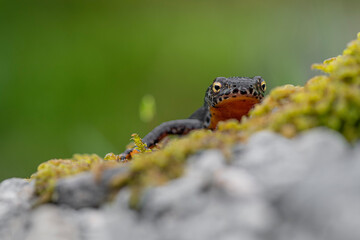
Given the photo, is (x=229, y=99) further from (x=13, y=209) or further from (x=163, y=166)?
(x=13, y=209)

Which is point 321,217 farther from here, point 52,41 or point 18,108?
point 52,41

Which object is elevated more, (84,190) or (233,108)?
(233,108)

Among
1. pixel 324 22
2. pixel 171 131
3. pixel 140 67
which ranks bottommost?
pixel 171 131

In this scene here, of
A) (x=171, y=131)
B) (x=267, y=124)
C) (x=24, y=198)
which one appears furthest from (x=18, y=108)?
(x=267, y=124)

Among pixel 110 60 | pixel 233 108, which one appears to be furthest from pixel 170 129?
pixel 110 60

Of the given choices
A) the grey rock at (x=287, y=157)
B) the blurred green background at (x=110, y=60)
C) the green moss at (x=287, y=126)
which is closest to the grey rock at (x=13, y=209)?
the green moss at (x=287, y=126)
